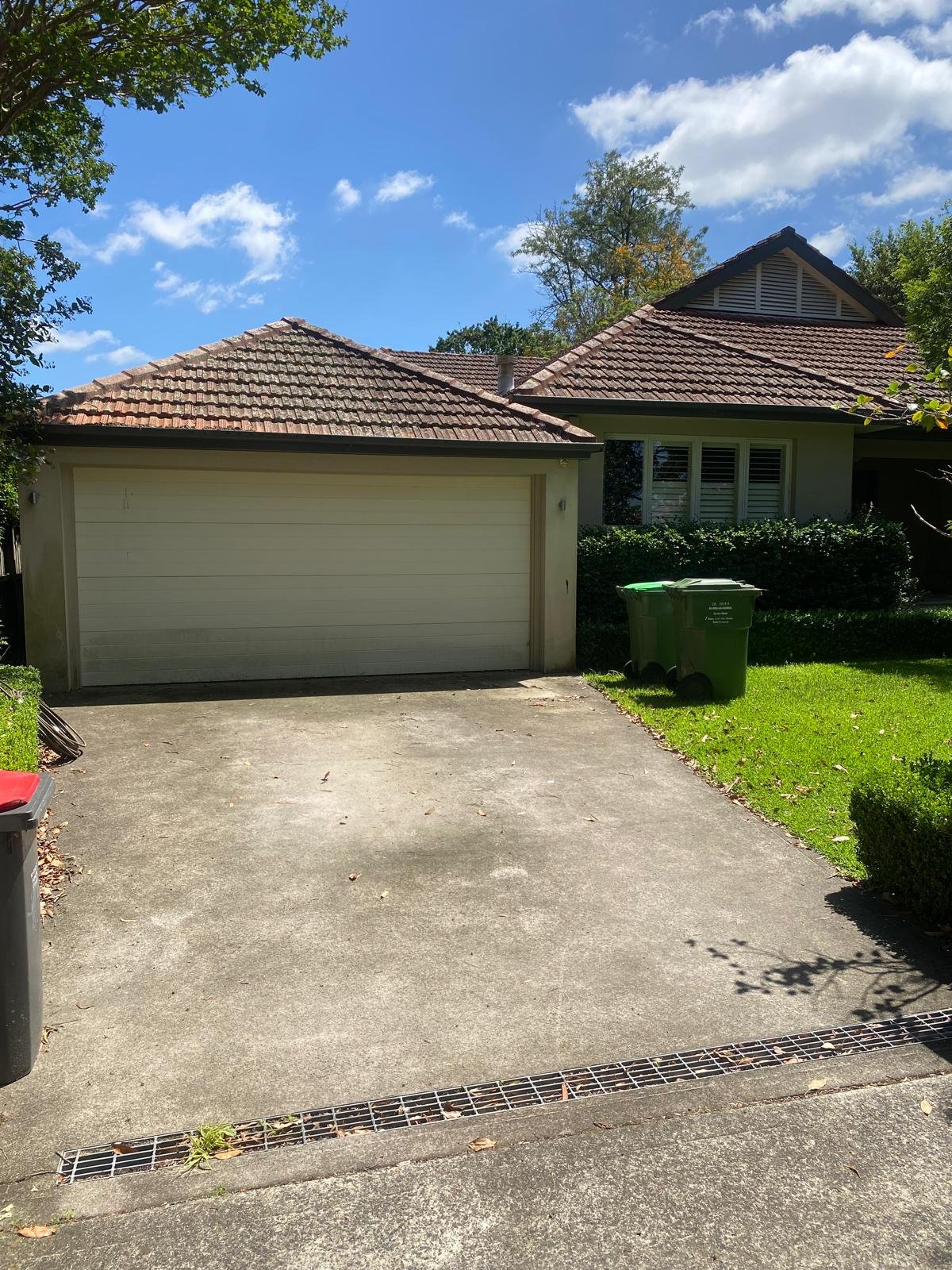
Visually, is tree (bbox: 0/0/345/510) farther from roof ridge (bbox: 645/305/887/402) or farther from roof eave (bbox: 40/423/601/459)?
roof ridge (bbox: 645/305/887/402)

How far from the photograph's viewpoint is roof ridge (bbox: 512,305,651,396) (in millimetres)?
12656

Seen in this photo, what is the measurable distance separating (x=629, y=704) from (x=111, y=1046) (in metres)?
6.88

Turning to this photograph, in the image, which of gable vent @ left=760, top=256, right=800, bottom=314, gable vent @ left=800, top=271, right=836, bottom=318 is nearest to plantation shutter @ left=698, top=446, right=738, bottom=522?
gable vent @ left=760, top=256, right=800, bottom=314

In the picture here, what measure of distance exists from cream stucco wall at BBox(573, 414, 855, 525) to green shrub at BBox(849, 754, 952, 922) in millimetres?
8218

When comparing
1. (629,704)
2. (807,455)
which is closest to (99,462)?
(629,704)

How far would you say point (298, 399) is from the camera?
36.6 ft

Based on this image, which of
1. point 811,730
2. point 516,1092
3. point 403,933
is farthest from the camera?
point 811,730

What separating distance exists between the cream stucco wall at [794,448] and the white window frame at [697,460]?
4 centimetres

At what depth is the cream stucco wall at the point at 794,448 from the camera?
13.0m

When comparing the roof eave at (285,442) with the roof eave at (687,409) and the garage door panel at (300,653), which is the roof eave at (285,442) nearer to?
the roof eave at (687,409)

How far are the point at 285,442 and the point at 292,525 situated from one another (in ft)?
3.72

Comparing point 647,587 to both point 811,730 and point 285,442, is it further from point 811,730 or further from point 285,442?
point 285,442

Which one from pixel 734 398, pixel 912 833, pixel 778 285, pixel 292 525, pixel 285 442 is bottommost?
pixel 912 833

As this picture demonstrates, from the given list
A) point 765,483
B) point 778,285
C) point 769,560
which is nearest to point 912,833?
point 769,560
